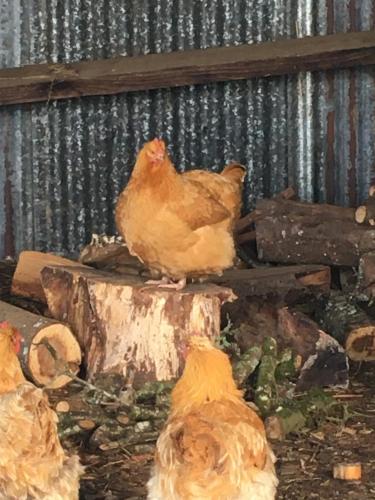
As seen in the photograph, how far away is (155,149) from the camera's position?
22.6ft

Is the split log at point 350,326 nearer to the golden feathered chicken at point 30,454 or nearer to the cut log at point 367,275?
the cut log at point 367,275

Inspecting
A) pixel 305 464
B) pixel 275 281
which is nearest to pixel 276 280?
pixel 275 281

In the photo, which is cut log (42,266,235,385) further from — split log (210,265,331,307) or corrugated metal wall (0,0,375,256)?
corrugated metal wall (0,0,375,256)

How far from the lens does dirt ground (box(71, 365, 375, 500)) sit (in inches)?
220

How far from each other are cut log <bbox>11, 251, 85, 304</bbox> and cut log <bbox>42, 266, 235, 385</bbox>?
115 cm

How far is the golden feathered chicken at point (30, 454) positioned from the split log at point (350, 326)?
3.20 metres

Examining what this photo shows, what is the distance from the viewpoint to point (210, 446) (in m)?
4.54

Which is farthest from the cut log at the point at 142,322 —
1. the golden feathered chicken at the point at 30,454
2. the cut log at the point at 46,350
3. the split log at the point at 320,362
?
the golden feathered chicken at the point at 30,454

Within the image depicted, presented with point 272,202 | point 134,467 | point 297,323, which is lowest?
point 134,467

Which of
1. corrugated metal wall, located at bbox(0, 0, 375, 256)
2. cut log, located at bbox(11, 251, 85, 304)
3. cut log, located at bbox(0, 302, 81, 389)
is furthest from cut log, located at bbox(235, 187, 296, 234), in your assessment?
cut log, located at bbox(0, 302, 81, 389)

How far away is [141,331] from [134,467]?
3.66 ft

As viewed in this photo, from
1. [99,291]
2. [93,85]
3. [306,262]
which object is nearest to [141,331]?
[99,291]

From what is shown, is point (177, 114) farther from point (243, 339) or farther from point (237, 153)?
point (243, 339)

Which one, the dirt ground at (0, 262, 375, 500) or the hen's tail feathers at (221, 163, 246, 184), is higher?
the hen's tail feathers at (221, 163, 246, 184)
